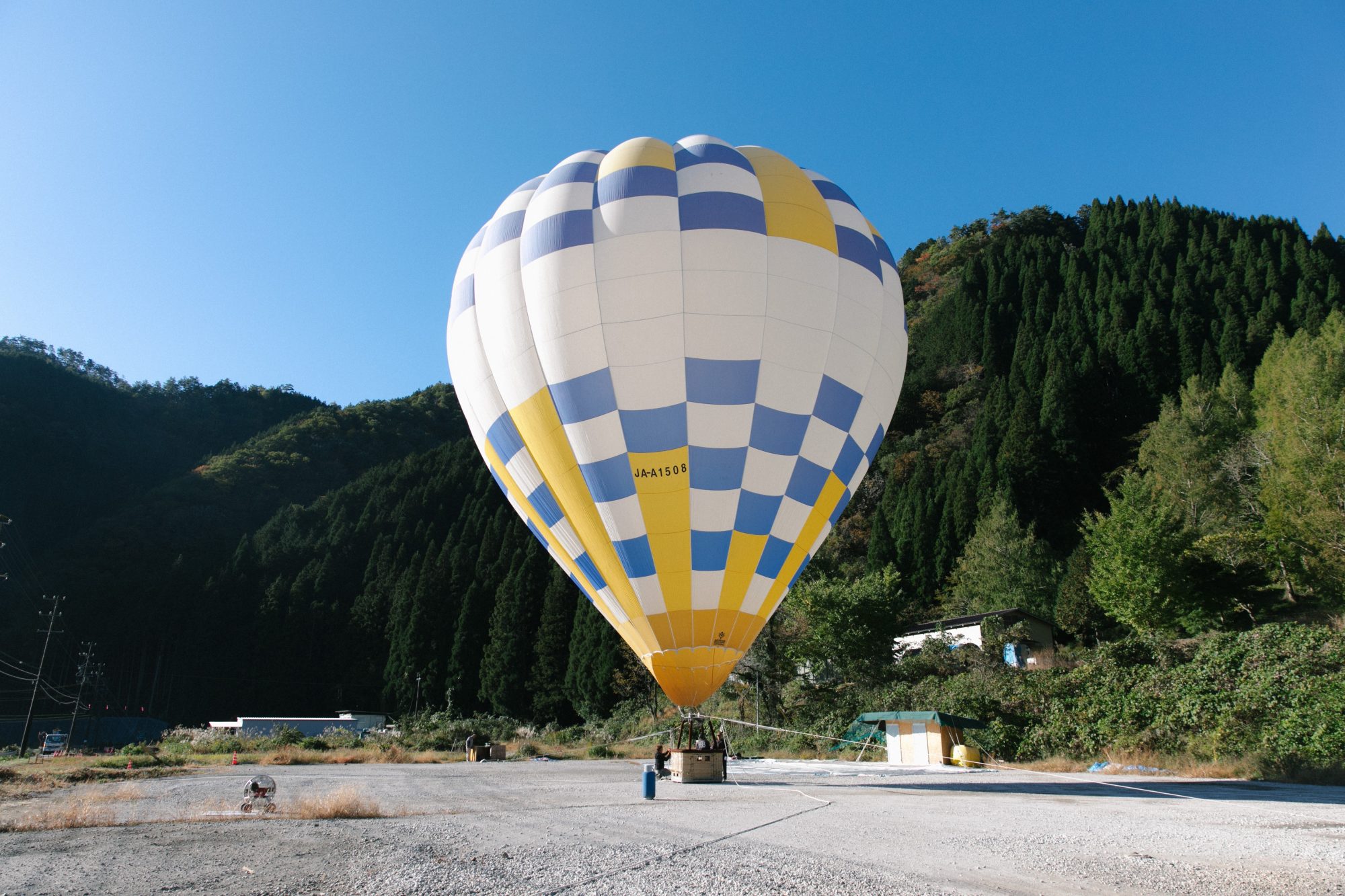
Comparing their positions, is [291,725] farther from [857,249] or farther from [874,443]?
[857,249]

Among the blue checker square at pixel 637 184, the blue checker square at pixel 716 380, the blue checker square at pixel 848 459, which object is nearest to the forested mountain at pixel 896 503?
the blue checker square at pixel 848 459

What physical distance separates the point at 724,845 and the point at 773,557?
5.34 m

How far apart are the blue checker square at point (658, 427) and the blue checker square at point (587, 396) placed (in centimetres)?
29

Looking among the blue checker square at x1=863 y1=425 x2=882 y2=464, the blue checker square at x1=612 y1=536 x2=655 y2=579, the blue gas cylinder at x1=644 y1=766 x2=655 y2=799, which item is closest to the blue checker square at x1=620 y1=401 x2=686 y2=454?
the blue checker square at x1=612 y1=536 x2=655 y2=579

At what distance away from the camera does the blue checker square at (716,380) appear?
10281 millimetres

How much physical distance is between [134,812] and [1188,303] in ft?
211

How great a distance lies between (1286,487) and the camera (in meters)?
22.3

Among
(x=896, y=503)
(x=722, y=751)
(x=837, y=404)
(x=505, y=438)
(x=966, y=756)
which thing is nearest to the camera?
(x=837, y=404)

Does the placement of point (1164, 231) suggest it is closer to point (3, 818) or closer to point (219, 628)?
point (3, 818)

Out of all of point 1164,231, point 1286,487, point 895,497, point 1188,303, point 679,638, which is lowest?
point 679,638

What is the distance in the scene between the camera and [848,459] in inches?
459

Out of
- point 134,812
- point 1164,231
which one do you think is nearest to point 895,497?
point 1164,231

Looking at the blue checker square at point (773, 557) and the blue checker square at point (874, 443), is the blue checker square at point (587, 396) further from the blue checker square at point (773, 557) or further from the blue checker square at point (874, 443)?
the blue checker square at point (874, 443)

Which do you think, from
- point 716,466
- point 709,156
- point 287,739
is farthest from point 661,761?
point 287,739
